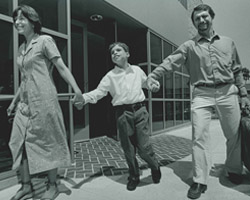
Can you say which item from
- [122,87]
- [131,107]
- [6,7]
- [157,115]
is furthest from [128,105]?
[157,115]

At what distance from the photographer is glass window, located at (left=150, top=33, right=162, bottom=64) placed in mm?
8104

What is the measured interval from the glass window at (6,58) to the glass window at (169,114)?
667 cm

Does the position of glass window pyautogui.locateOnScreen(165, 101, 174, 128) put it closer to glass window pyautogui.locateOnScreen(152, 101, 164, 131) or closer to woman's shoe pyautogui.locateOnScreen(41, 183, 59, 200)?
glass window pyautogui.locateOnScreen(152, 101, 164, 131)

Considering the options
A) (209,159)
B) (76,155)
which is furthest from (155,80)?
(76,155)

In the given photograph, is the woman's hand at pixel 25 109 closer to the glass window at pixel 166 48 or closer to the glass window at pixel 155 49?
the glass window at pixel 155 49

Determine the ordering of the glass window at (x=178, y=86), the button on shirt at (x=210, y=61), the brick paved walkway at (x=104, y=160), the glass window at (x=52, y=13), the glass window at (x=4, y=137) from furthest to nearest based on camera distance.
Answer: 1. the glass window at (x=178, y=86)
2. the glass window at (x=52, y=13)
3. the brick paved walkway at (x=104, y=160)
4. the glass window at (x=4, y=137)
5. the button on shirt at (x=210, y=61)

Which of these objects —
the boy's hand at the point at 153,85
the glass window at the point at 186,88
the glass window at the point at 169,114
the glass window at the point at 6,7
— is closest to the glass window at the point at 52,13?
the glass window at the point at 6,7

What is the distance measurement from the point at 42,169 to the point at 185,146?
4211 millimetres

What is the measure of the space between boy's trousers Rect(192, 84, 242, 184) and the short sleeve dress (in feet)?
5.24

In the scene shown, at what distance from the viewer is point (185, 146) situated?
5836 mm

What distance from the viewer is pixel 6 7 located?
343 cm

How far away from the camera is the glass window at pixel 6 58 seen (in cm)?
338

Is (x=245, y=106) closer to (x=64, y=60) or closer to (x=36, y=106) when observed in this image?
(x=36, y=106)

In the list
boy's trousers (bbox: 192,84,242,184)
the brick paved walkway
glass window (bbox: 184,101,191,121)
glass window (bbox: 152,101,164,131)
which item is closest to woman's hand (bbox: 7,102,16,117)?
the brick paved walkway
